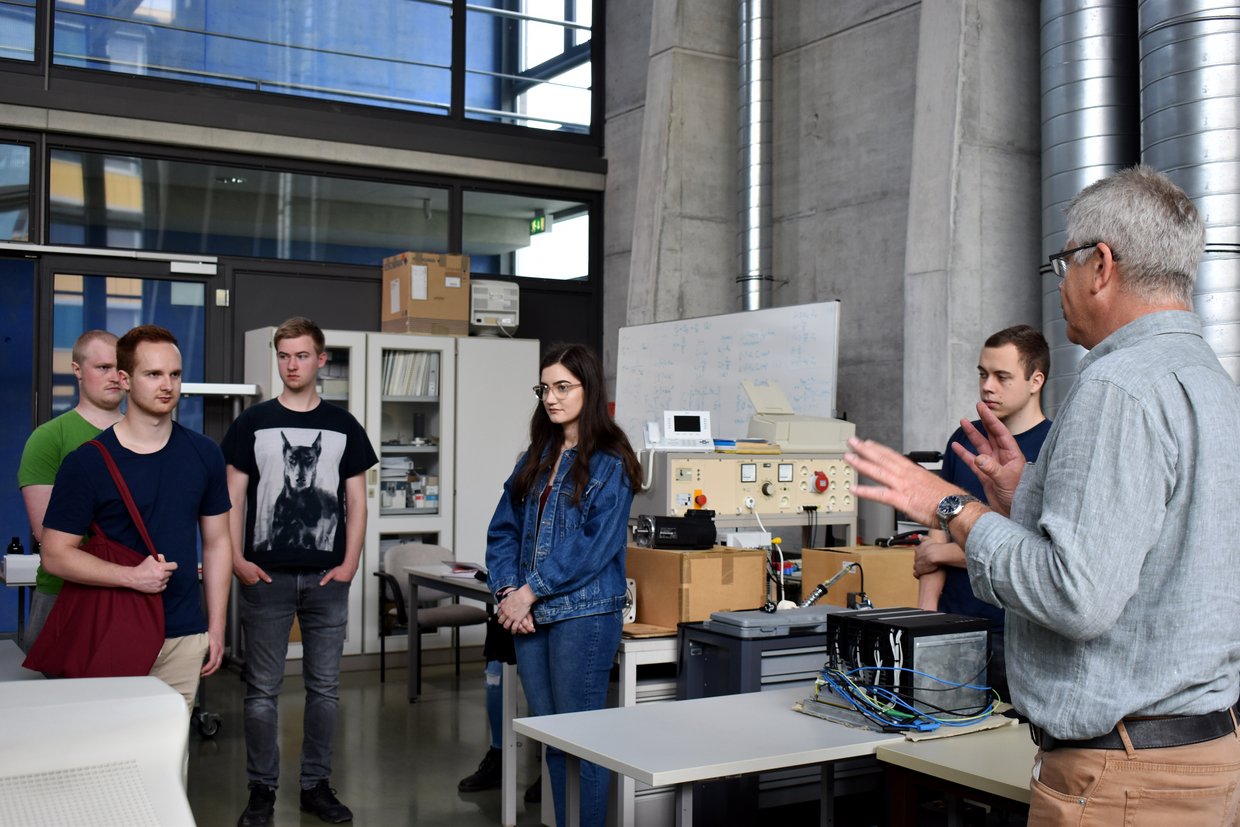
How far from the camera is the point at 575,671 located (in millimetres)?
3221

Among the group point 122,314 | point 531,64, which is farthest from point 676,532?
point 531,64

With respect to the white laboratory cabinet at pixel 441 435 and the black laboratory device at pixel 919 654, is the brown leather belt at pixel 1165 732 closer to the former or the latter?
the black laboratory device at pixel 919 654

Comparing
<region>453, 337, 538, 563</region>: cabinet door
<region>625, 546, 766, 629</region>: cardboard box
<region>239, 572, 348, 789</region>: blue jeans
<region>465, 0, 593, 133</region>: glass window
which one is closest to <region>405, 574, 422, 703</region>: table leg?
<region>453, 337, 538, 563</region>: cabinet door

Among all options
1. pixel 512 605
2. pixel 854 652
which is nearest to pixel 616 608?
pixel 512 605

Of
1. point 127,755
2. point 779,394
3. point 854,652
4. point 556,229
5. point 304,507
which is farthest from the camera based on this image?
point 556,229

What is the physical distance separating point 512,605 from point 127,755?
2463 mm

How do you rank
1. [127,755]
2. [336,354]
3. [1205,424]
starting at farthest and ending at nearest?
1. [336,354]
2. [1205,424]
3. [127,755]

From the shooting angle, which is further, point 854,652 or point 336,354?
point 336,354

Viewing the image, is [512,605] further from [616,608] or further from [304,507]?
[304,507]

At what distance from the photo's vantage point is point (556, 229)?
796 cm

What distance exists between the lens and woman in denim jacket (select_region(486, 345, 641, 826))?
3217 mm

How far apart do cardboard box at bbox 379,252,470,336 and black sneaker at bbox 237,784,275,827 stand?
3.54m

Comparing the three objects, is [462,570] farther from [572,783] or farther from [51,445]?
[572,783]

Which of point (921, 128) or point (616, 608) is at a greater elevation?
point (921, 128)
